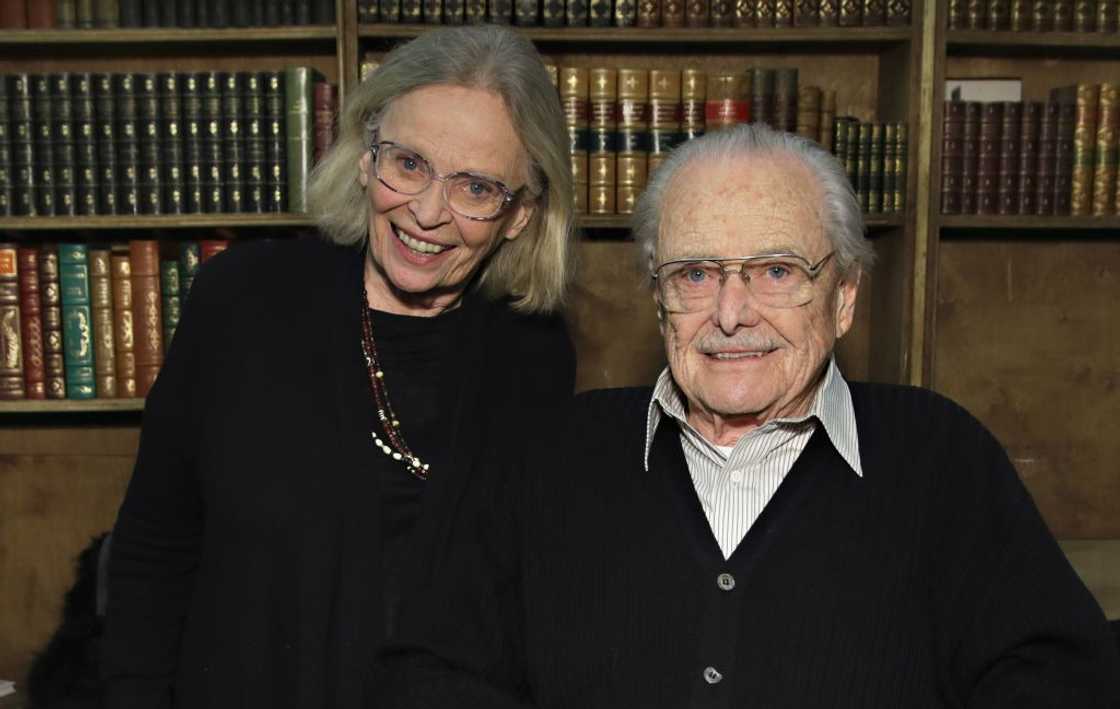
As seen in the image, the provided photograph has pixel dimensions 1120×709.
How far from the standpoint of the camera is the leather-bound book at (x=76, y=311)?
9.34 feet

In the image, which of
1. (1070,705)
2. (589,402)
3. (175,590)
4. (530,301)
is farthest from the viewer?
(530,301)

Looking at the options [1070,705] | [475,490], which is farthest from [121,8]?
[1070,705]

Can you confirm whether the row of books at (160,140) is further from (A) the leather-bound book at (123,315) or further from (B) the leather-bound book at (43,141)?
(A) the leather-bound book at (123,315)

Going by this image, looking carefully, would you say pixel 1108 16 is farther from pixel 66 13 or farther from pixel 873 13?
pixel 66 13

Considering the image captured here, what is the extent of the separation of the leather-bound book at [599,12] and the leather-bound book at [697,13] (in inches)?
7.7

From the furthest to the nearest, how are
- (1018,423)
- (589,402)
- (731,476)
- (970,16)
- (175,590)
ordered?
(1018,423) < (970,16) < (175,590) < (589,402) < (731,476)

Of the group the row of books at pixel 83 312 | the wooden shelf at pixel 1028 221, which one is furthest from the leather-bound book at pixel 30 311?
the wooden shelf at pixel 1028 221

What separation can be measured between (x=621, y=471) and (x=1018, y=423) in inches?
89.1

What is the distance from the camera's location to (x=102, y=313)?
2.86 meters

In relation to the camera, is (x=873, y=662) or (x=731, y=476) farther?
(x=731, y=476)

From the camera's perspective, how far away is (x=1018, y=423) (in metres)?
3.30

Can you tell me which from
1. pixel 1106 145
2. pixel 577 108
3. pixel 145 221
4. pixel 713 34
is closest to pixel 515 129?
pixel 577 108

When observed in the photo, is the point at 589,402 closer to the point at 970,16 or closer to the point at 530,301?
the point at 530,301

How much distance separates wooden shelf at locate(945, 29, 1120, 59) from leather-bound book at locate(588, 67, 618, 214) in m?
0.85
